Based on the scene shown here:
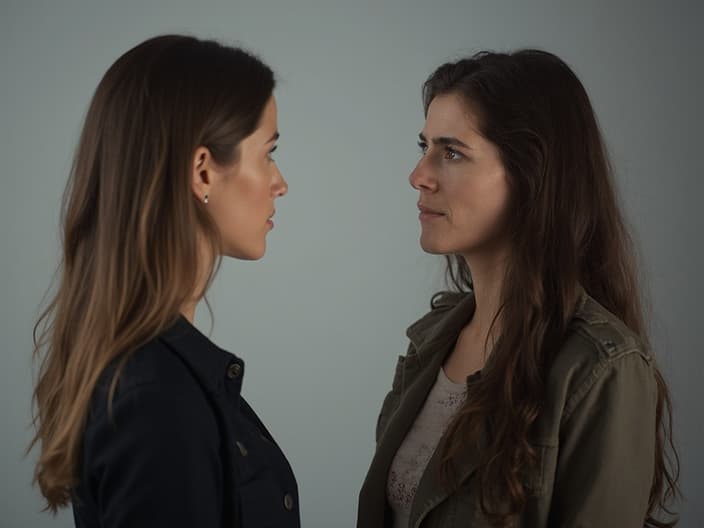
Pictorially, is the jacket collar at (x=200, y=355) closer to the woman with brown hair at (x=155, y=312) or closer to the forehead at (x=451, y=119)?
the woman with brown hair at (x=155, y=312)

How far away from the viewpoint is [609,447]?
1602 mm

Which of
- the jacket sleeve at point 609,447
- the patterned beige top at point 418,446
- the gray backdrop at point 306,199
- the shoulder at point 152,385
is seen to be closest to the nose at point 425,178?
the patterned beige top at point 418,446

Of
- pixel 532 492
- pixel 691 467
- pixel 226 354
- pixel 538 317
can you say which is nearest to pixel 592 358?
pixel 538 317

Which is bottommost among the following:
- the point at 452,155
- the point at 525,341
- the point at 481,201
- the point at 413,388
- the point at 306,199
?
the point at 413,388

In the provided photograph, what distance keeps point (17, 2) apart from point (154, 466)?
11.0 feet

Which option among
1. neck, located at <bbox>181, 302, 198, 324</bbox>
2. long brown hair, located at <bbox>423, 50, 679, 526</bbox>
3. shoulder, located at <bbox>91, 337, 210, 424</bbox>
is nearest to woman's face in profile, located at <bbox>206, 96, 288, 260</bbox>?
neck, located at <bbox>181, 302, 198, 324</bbox>

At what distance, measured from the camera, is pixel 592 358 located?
165 centimetres

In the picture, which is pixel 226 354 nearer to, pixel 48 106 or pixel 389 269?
pixel 389 269

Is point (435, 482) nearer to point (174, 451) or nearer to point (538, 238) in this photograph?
point (538, 238)

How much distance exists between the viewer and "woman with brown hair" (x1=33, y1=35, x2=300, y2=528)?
4.03ft

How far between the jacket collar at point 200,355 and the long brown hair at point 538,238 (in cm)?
61

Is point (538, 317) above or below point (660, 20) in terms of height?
below

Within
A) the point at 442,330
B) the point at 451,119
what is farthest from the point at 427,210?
the point at 442,330

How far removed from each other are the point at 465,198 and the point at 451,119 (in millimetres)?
196
